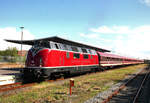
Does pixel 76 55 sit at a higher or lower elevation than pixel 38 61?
higher

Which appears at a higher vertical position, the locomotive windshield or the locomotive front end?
the locomotive windshield

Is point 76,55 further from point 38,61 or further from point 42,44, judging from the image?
point 38,61

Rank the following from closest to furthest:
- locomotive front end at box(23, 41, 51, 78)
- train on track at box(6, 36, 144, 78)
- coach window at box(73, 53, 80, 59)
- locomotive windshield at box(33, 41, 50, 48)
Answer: locomotive front end at box(23, 41, 51, 78), train on track at box(6, 36, 144, 78), locomotive windshield at box(33, 41, 50, 48), coach window at box(73, 53, 80, 59)

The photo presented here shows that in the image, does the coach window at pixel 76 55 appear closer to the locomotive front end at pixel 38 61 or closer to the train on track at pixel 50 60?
the train on track at pixel 50 60

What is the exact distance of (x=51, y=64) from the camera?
1420 cm

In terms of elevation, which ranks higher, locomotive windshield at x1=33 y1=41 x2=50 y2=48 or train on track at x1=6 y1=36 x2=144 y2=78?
locomotive windshield at x1=33 y1=41 x2=50 y2=48

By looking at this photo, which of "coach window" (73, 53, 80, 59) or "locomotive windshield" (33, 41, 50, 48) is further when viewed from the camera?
"coach window" (73, 53, 80, 59)

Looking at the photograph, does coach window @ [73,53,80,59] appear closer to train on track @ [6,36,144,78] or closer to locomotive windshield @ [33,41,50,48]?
train on track @ [6,36,144,78]

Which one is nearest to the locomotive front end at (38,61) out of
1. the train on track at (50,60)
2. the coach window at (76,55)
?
the train on track at (50,60)

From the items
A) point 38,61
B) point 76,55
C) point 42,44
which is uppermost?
point 42,44

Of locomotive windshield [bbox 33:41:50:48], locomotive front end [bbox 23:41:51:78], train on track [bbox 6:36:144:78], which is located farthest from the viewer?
locomotive windshield [bbox 33:41:50:48]

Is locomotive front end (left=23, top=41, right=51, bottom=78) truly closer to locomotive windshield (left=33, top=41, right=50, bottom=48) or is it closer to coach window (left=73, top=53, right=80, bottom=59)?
locomotive windshield (left=33, top=41, right=50, bottom=48)

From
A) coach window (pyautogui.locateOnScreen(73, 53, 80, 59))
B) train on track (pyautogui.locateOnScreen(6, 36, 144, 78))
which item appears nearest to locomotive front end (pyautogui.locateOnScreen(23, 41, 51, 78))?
train on track (pyautogui.locateOnScreen(6, 36, 144, 78))

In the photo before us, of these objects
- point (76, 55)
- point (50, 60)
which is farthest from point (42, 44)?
point (76, 55)
